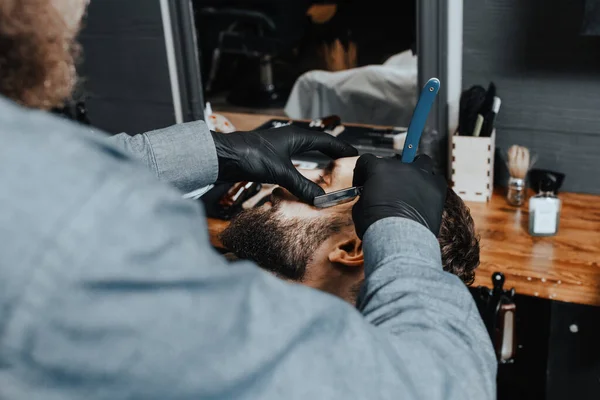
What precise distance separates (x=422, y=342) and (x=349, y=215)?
2.05ft

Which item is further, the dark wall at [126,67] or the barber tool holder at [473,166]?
the dark wall at [126,67]

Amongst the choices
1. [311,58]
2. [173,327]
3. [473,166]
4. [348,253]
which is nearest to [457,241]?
[348,253]

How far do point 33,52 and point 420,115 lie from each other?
0.69m

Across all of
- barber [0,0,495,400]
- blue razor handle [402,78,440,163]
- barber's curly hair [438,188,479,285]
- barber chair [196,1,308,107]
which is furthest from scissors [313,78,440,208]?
barber chair [196,1,308,107]

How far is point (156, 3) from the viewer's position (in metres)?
2.32

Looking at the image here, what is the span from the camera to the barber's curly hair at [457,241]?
51.4 inches

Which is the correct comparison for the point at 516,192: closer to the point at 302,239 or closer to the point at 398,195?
the point at 302,239

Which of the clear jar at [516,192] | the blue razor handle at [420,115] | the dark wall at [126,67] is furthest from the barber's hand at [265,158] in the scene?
the dark wall at [126,67]

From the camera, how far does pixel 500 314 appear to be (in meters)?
1.71

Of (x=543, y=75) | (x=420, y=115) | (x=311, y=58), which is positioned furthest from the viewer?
(x=311, y=58)

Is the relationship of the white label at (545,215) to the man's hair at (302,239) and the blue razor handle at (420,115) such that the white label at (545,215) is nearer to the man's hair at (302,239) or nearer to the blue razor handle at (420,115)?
the man's hair at (302,239)

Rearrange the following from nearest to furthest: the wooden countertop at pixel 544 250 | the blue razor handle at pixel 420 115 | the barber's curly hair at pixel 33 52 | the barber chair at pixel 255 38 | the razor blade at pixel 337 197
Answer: the barber's curly hair at pixel 33 52, the blue razor handle at pixel 420 115, the razor blade at pixel 337 197, the wooden countertop at pixel 544 250, the barber chair at pixel 255 38

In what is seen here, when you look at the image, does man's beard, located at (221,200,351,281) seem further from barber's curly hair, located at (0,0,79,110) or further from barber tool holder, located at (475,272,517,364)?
barber's curly hair, located at (0,0,79,110)

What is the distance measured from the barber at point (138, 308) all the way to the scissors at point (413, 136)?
519 mm
